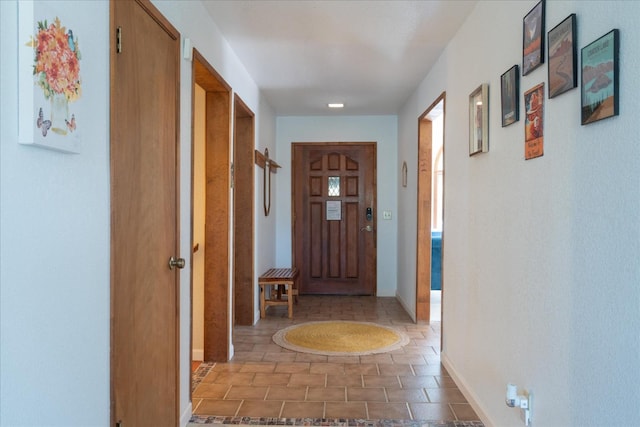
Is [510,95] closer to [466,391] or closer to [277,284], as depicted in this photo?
[466,391]

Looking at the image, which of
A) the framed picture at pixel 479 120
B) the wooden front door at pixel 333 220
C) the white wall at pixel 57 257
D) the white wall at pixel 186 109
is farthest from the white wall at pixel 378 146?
the white wall at pixel 57 257

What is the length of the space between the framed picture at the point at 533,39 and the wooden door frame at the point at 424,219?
2431mm

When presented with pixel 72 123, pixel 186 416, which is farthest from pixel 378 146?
pixel 72 123

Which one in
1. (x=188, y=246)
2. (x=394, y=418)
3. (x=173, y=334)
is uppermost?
(x=188, y=246)

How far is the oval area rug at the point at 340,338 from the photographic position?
3736 millimetres

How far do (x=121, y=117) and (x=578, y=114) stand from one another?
1.59 meters

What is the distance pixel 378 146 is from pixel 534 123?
4.26 metres

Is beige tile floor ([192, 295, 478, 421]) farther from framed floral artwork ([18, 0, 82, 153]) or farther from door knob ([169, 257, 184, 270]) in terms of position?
framed floral artwork ([18, 0, 82, 153])

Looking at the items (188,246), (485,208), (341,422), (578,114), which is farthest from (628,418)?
(188,246)

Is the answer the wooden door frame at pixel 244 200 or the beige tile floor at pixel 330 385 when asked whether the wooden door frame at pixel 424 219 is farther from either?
the wooden door frame at pixel 244 200

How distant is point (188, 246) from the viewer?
250 centimetres

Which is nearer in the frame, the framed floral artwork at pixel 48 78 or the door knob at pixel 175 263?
the framed floral artwork at pixel 48 78

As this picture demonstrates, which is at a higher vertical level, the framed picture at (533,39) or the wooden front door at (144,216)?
the framed picture at (533,39)

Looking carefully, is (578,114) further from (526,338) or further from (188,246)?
(188,246)
